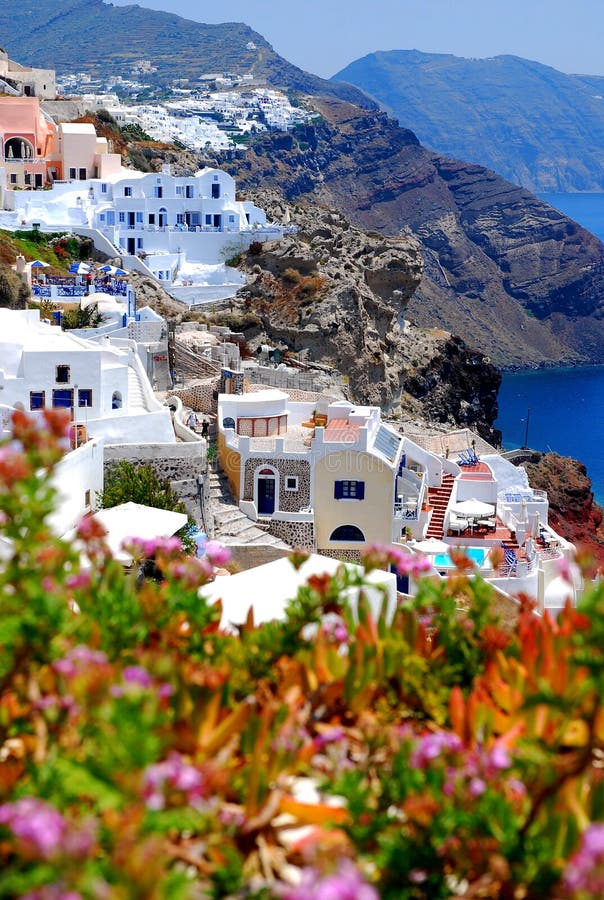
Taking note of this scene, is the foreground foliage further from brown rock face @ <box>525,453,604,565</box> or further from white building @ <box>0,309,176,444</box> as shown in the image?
brown rock face @ <box>525,453,604,565</box>

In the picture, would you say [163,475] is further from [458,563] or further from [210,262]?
[210,262]

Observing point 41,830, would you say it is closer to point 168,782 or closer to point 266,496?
point 168,782

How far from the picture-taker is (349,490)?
80.2ft

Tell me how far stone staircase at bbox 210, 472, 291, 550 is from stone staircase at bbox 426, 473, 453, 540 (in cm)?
347

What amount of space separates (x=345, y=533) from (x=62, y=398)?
20.1ft

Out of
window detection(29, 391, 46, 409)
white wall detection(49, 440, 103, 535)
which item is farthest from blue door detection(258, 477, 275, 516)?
window detection(29, 391, 46, 409)

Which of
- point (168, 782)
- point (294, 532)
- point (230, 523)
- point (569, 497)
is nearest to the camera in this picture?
point (168, 782)

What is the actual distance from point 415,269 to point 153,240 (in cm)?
1192

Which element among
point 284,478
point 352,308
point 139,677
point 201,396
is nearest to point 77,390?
point 284,478

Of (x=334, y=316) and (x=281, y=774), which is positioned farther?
(x=334, y=316)

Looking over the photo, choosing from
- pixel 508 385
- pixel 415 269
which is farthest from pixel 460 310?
pixel 415 269

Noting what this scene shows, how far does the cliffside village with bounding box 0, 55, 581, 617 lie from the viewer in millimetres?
21766

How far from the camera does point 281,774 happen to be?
5828 mm

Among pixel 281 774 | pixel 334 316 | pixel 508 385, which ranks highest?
pixel 281 774
